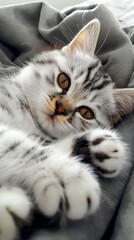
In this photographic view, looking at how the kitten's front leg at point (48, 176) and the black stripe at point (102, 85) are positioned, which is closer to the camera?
the kitten's front leg at point (48, 176)

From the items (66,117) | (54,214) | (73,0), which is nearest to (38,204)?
Answer: (54,214)

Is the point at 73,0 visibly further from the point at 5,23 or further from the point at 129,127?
the point at 129,127

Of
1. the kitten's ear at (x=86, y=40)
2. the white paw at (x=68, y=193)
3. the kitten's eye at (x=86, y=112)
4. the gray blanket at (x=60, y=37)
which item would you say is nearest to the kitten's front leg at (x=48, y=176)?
the white paw at (x=68, y=193)

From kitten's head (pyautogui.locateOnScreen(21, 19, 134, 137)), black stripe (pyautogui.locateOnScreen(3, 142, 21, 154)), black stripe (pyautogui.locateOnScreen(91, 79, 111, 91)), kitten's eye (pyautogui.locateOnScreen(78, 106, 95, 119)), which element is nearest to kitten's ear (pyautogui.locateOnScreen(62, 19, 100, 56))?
kitten's head (pyautogui.locateOnScreen(21, 19, 134, 137))

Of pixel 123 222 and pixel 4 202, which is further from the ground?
pixel 4 202

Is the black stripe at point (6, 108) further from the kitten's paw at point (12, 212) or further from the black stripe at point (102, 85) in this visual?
the kitten's paw at point (12, 212)

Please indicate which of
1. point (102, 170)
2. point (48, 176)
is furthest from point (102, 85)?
point (48, 176)

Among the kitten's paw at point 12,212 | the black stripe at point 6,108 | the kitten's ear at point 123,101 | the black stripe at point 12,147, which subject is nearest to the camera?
the kitten's paw at point 12,212
